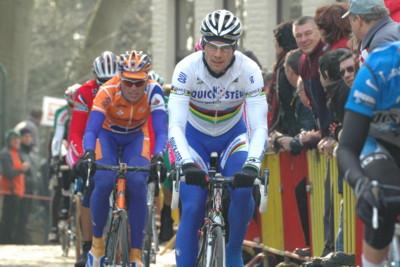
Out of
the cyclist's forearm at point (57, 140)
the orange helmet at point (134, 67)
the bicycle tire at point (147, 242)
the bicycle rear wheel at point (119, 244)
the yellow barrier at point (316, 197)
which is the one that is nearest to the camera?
the yellow barrier at point (316, 197)

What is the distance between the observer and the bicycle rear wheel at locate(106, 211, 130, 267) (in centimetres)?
1229


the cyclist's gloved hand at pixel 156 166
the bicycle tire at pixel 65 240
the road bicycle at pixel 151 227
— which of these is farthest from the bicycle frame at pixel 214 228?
the bicycle tire at pixel 65 240

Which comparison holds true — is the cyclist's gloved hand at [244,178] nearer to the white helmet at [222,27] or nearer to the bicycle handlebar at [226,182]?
the bicycle handlebar at [226,182]

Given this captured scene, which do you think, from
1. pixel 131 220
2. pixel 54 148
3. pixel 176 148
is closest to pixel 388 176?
pixel 176 148

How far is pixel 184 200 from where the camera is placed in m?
10.4

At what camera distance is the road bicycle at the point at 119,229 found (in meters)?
12.3

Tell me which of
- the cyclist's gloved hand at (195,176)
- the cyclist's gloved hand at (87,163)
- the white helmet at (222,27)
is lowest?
the cyclist's gloved hand at (87,163)

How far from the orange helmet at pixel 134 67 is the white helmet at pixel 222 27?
2.36 meters

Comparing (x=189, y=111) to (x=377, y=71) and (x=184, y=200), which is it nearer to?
(x=184, y=200)

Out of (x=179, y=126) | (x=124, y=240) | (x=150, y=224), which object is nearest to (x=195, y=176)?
(x=179, y=126)

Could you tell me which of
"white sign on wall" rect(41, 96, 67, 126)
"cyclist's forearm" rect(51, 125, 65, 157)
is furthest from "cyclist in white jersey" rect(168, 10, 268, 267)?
"white sign on wall" rect(41, 96, 67, 126)

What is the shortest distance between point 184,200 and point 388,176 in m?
3.38

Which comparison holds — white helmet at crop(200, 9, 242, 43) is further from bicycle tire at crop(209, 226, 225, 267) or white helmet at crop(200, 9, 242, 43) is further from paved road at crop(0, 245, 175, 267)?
paved road at crop(0, 245, 175, 267)

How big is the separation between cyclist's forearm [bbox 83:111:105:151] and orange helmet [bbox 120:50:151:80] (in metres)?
0.42
